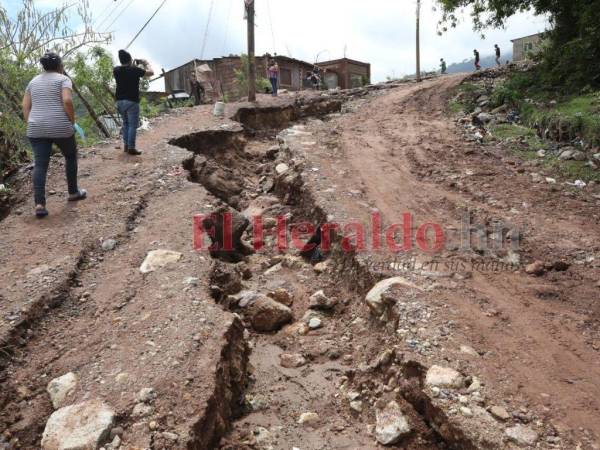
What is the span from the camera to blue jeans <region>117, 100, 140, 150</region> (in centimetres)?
551

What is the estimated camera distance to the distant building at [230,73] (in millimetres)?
20984

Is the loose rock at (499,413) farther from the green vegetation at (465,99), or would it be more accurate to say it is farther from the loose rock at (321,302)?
the green vegetation at (465,99)

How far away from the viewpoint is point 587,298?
3107 millimetres

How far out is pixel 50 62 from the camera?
3977mm

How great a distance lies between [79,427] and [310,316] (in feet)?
5.66

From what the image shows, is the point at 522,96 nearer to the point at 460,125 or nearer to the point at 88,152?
the point at 460,125

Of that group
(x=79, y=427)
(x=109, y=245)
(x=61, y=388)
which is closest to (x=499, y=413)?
(x=79, y=427)

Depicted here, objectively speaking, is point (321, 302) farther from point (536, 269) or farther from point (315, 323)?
point (536, 269)

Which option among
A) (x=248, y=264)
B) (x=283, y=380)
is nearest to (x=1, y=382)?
(x=283, y=380)

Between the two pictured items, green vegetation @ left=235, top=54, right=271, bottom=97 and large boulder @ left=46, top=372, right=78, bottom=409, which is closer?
large boulder @ left=46, top=372, right=78, bottom=409

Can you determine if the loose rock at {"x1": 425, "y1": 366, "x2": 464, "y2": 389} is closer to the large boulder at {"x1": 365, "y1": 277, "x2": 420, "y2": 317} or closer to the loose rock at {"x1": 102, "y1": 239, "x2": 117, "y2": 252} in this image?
the large boulder at {"x1": 365, "y1": 277, "x2": 420, "y2": 317}

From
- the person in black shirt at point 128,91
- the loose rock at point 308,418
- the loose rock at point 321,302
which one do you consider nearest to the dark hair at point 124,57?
the person in black shirt at point 128,91

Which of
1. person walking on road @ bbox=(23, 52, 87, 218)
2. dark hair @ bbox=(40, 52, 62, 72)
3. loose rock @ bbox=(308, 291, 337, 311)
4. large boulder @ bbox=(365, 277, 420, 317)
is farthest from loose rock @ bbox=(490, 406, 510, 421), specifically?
dark hair @ bbox=(40, 52, 62, 72)

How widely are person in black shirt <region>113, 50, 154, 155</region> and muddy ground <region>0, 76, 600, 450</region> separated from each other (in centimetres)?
57
